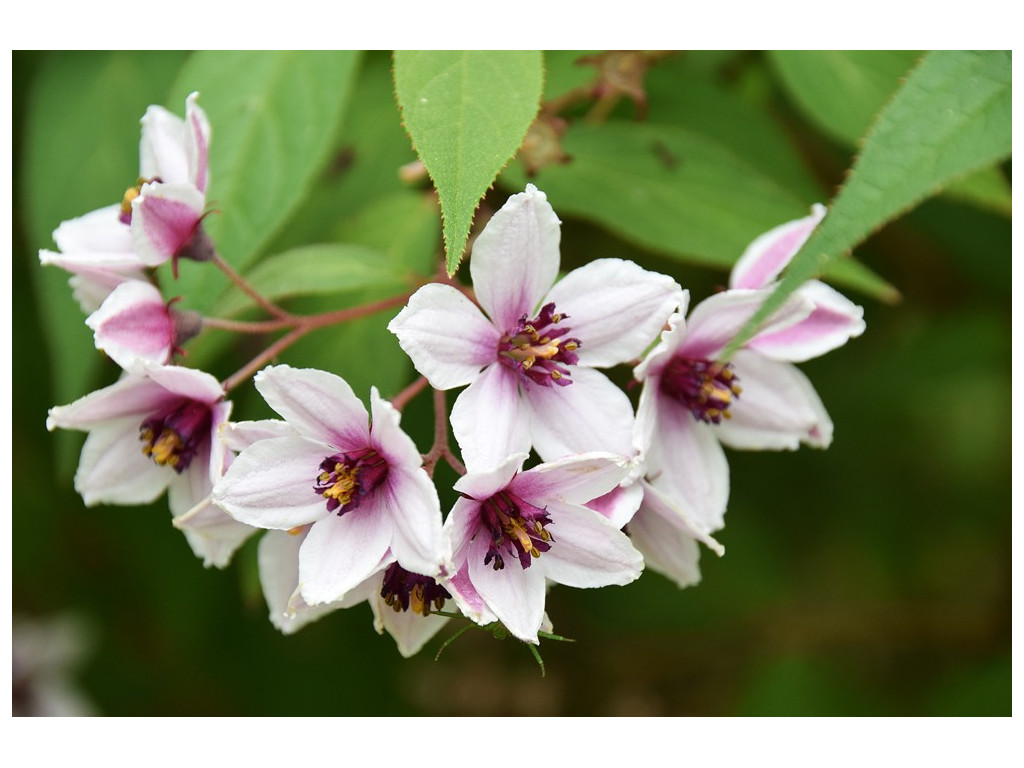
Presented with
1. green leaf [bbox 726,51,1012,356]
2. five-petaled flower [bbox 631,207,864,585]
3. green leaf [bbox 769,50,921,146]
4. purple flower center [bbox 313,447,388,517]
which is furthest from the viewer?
green leaf [bbox 769,50,921,146]

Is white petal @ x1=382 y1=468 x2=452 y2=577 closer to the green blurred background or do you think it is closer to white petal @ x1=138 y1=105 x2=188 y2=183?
white petal @ x1=138 y1=105 x2=188 y2=183

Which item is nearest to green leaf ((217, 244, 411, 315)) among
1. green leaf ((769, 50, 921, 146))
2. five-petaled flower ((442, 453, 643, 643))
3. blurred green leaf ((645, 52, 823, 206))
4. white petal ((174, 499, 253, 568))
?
white petal ((174, 499, 253, 568))

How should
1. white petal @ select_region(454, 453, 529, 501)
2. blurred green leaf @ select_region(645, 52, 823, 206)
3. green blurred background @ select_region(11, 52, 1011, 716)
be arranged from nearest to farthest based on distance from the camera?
white petal @ select_region(454, 453, 529, 501) → blurred green leaf @ select_region(645, 52, 823, 206) → green blurred background @ select_region(11, 52, 1011, 716)

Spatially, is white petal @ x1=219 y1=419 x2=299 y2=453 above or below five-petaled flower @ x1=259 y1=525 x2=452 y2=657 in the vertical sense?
above

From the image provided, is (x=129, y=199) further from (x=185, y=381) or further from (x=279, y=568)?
(x=279, y=568)

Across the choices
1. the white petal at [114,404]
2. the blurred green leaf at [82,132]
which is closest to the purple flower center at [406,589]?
the white petal at [114,404]

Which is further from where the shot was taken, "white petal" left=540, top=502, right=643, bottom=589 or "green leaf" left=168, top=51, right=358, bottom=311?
"green leaf" left=168, top=51, right=358, bottom=311

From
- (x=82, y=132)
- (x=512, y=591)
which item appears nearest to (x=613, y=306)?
(x=512, y=591)

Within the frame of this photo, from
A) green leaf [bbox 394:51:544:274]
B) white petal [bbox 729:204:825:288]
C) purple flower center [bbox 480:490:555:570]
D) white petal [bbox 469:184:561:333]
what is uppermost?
green leaf [bbox 394:51:544:274]

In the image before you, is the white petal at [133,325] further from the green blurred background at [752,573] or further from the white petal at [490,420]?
the green blurred background at [752,573]
